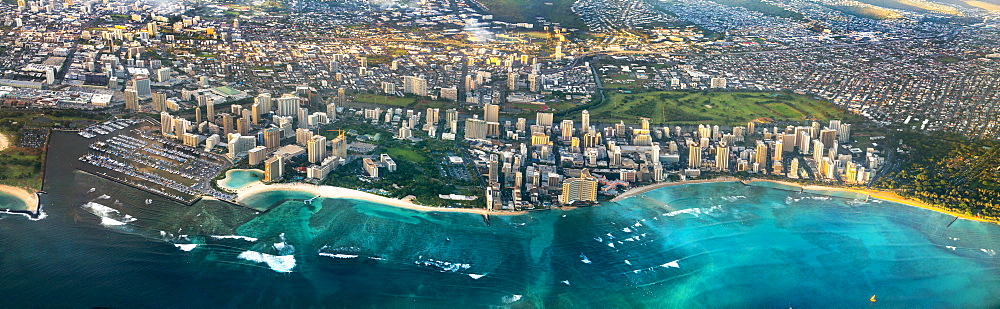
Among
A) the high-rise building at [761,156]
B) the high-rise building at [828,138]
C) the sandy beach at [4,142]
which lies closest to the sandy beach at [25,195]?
the sandy beach at [4,142]

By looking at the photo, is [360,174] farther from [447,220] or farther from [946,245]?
[946,245]

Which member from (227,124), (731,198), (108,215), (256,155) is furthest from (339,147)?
(731,198)

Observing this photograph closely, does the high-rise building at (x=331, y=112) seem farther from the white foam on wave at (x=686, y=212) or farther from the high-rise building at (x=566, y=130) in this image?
the white foam on wave at (x=686, y=212)

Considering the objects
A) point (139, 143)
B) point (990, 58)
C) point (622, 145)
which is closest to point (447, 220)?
point (622, 145)

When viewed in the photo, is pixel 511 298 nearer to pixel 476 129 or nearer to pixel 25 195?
pixel 476 129

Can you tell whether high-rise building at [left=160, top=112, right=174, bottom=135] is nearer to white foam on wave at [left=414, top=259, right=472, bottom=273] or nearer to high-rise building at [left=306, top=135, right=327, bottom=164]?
high-rise building at [left=306, top=135, right=327, bottom=164]

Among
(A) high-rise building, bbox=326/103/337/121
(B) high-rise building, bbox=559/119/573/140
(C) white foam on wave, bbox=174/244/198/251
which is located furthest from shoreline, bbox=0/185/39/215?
(B) high-rise building, bbox=559/119/573/140
